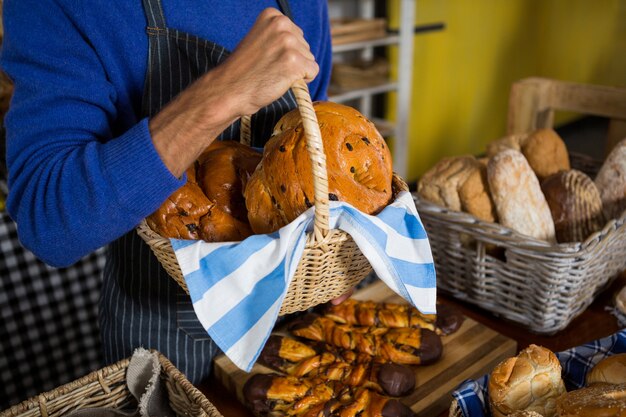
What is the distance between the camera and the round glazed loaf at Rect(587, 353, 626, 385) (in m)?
0.78

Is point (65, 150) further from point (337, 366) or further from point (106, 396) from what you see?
point (337, 366)

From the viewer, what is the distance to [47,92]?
81 centimetres

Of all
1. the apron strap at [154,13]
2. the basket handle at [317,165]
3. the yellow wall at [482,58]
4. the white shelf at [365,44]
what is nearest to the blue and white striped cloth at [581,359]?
the basket handle at [317,165]

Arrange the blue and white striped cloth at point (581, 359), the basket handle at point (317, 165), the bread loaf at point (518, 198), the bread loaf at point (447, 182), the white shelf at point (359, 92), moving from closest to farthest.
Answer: the basket handle at point (317, 165), the blue and white striped cloth at point (581, 359), the bread loaf at point (518, 198), the bread loaf at point (447, 182), the white shelf at point (359, 92)

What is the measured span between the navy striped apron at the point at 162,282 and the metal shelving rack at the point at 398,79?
224 cm

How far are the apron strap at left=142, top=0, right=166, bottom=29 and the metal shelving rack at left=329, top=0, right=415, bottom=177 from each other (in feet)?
7.48

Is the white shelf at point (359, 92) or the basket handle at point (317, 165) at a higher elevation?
the basket handle at point (317, 165)

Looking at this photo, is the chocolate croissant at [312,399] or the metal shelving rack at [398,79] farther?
the metal shelving rack at [398,79]

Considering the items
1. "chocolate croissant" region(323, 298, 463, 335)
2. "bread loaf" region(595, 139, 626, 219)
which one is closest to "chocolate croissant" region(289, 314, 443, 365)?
"chocolate croissant" region(323, 298, 463, 335)

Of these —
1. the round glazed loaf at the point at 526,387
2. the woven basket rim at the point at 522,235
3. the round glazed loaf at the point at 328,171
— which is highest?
the round glazed loaf at the point at 328,171

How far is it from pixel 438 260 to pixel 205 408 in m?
0.69

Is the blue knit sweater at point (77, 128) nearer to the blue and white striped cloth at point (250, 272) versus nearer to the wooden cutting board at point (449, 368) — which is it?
the blue and white striped cloth at point (250, 272)

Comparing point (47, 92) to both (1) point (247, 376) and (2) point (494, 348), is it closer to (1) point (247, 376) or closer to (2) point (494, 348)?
(1) point (247, 376)

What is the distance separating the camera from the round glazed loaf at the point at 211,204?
77 cm
